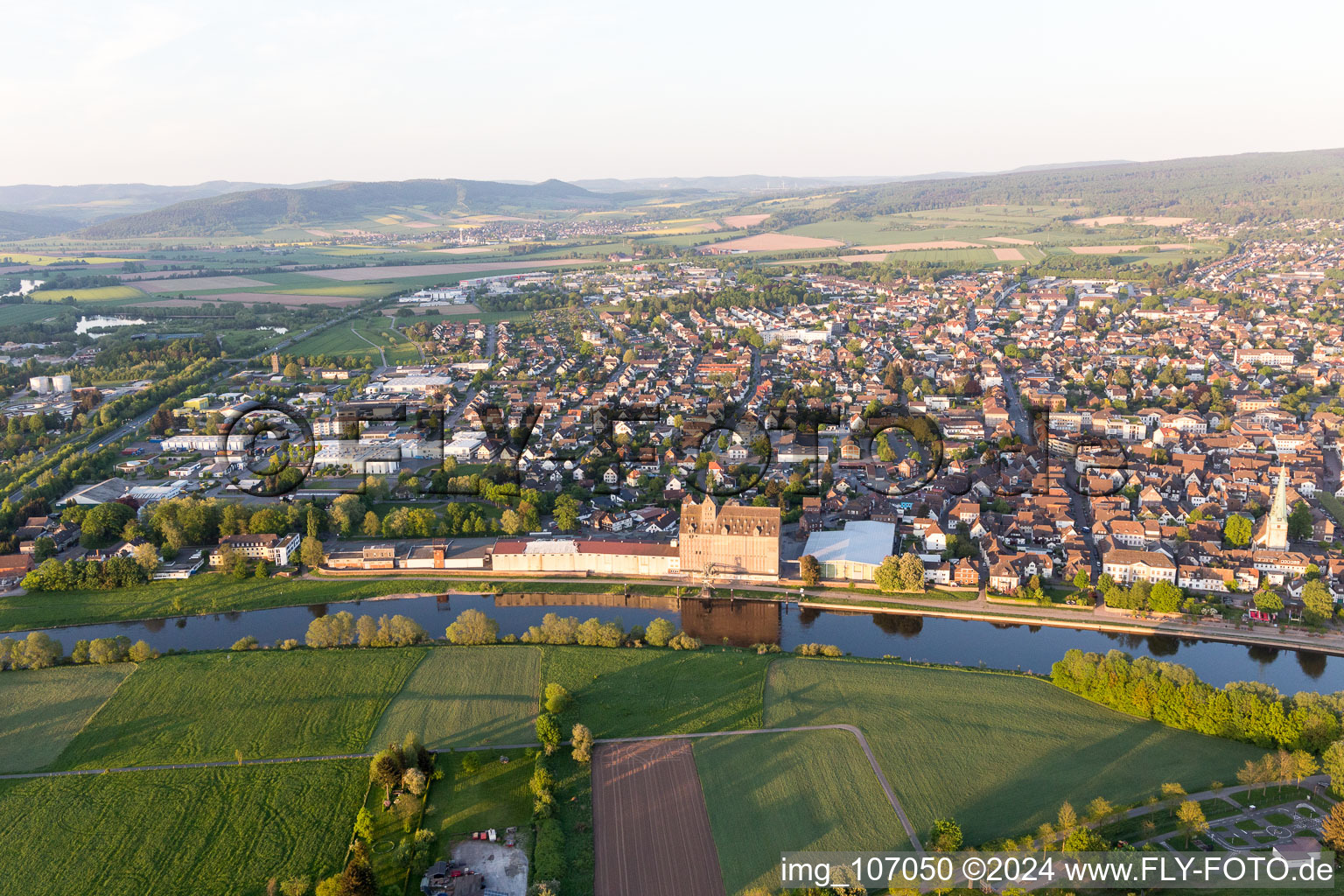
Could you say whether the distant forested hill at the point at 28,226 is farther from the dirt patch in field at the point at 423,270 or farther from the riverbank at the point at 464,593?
the riverbank at the point at 464,593

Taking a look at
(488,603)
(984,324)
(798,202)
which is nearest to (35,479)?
(488,603)

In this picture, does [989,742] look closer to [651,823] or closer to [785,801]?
[785,801]

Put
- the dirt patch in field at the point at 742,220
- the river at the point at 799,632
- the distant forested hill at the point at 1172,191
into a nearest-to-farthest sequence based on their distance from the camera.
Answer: the river at the point at 799,632
the distant forested hill at the point at 1172,191
the dirt patch in field at the point at 742,220

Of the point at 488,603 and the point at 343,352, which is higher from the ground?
the point at 343,352

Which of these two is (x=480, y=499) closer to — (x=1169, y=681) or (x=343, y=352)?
(x=1169, y=681)

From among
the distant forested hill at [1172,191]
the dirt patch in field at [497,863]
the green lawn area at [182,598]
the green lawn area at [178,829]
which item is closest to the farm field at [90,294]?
the green lawn area at [182,598]

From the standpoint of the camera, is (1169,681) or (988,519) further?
(988,519)
